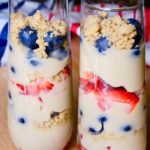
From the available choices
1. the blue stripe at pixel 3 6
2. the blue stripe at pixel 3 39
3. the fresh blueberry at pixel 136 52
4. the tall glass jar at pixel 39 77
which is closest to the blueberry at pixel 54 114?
the tall glass jar at pixel 39 77

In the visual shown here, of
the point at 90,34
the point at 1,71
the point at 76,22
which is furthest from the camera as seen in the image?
the point at 76,22

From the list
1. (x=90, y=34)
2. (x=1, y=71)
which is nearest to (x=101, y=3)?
(x=90, y=34)

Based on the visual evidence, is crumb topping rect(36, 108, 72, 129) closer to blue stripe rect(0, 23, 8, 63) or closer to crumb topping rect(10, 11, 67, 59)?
crumb topping rect(10, 11, 67, 59)

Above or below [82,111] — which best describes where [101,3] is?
above

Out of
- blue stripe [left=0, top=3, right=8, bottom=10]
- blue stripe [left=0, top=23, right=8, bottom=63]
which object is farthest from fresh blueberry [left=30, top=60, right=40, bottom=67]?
blue stripe [left=0, top=3, right=8, bottom=10]

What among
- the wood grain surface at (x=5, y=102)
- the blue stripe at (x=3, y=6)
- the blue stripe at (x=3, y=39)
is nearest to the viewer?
the wood grain surface at (x=5, y=102)

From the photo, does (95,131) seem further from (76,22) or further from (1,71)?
(76,22)

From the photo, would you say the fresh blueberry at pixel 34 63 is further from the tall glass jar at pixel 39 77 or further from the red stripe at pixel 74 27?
the red stripe at pixel 74 27

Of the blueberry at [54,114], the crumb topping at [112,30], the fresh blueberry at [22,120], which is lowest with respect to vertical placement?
the fresh blueberry at [22,120]
